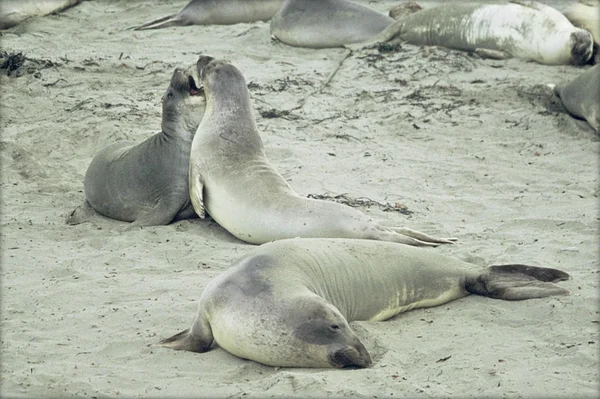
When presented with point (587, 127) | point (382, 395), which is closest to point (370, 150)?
point (587, 127)

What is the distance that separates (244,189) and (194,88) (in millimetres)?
1037

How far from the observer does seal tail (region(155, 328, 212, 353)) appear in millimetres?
3939

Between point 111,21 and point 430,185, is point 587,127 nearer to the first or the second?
point 430,185

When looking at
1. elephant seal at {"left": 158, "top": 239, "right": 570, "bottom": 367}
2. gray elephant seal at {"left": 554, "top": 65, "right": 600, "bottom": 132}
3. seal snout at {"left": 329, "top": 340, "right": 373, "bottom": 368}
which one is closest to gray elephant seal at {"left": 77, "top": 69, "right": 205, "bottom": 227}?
elephant seal at {"left": 158, "top": 239, "right": 570, "bottom": 367}

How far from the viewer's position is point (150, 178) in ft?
19.8

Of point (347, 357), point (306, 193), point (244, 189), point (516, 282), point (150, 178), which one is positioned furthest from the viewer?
point (306, 193)

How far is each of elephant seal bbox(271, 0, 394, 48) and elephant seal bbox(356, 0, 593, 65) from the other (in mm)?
264

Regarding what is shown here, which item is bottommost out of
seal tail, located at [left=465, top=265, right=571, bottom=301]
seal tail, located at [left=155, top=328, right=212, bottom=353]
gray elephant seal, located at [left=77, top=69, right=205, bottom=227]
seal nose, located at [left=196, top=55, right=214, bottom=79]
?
gray elephant seal, located at [left=77, top=69, right=205, bottom=227]

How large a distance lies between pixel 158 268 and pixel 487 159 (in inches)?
122

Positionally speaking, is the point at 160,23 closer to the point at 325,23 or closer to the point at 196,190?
the point at 325,23

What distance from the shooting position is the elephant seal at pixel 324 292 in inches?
147

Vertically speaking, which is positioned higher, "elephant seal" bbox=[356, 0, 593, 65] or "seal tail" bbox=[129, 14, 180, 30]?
"elephant seal" bbox=[356, 0, 593, 65]

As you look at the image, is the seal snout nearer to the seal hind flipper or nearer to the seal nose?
the seal nose

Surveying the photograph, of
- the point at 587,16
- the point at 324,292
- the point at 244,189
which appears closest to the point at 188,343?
the point at 324,292
